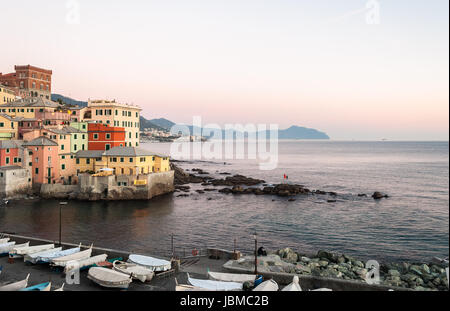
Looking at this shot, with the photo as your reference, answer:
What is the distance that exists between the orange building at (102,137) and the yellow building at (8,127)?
12.5 m

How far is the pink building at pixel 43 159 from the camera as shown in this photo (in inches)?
2197

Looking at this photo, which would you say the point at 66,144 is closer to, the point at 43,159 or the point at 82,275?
the point at 43,159

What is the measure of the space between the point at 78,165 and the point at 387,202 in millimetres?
55351

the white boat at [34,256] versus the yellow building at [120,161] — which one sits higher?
the yellow building at [120,161]

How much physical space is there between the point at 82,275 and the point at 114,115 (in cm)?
4870

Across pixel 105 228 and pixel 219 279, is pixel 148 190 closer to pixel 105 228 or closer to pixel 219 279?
pixel 105 228

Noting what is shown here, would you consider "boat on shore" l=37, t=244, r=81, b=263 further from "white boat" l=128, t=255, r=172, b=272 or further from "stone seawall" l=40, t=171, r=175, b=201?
"stone seawall" l=40, t=171, r=175, b=201

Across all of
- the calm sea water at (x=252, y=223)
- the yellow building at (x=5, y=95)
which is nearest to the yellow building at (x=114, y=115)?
the calm sea water at (x=252, y=223)

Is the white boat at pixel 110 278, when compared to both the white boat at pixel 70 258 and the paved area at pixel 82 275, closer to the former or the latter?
the paved area at pixel 82 275

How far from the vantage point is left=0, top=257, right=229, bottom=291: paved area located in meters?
20.1

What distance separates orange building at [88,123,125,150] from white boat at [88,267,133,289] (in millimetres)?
44733

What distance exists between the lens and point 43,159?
55.9m

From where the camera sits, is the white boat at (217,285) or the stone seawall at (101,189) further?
the stone seawall at (101,189)
